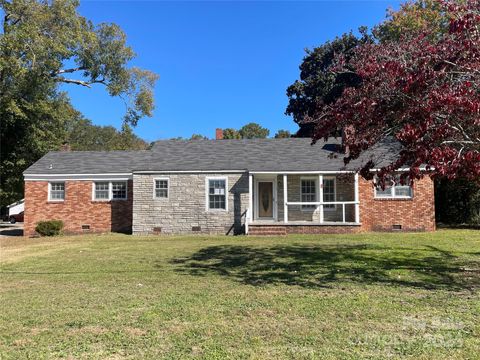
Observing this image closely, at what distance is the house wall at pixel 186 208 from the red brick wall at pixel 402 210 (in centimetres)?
564

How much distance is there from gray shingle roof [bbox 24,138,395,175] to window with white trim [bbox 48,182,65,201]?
27.3 inches

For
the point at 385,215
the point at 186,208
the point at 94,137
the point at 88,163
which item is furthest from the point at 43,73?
the point at 94,137

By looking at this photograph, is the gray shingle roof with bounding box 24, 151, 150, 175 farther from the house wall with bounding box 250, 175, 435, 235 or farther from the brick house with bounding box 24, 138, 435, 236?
the house wall with bounding box 250, 175, 435, 235

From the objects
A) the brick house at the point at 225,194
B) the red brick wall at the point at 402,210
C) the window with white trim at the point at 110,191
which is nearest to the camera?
the red brick wall at the point at 402,210

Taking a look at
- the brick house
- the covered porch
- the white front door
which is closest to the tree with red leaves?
the brick house

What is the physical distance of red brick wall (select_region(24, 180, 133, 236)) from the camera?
22.1m

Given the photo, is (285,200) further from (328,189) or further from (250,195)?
(328,189)

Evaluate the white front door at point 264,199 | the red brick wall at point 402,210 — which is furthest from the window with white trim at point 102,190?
the red brick wall at point 402,210

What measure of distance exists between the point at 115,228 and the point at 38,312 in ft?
52.8

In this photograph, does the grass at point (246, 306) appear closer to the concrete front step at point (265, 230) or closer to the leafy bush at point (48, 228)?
the concrete front step at point (265, 230)

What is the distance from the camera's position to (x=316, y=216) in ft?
67.8

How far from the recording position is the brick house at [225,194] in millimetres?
19344

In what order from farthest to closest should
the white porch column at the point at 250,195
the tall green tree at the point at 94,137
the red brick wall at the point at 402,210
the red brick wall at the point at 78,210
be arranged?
1. the tall green tree at the point at 94,137
2. the red brick wall at the point at 78,210
3. the white porch column at the point at 250,195
4. the red brick wall at the point at 402,210

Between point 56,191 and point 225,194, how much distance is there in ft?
30.9
